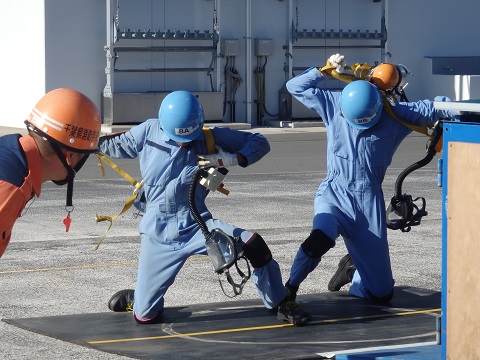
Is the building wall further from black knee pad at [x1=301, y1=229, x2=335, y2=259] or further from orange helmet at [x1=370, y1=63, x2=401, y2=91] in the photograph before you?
black knee pad at [x1=301, y1=229, x2=335, y2=259]

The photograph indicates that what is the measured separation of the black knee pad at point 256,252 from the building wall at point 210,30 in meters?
19.6

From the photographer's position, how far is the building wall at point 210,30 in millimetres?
27750

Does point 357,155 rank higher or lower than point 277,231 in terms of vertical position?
higher

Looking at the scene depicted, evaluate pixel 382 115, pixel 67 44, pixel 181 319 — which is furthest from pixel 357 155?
pixel 67 44

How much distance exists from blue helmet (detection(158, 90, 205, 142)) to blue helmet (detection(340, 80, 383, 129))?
124 centimetres

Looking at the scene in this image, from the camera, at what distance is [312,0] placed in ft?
99.9

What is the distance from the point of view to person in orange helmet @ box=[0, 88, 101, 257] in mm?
4496

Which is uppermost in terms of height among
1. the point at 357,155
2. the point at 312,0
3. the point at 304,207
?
the point at 312,0

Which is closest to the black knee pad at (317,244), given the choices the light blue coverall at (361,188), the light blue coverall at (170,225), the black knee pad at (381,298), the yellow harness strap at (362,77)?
the light blue coverall at (361,188)

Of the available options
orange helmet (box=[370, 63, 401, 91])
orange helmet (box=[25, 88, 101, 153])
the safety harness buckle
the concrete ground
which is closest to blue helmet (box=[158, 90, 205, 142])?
the safety harness buckle

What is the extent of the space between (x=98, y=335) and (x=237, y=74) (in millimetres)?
21765

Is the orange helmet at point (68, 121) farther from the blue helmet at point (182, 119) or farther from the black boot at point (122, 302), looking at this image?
the black boot at point (122, 302)

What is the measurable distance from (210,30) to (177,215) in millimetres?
21087

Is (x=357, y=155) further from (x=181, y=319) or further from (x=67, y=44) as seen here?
(x=67, y=44)
